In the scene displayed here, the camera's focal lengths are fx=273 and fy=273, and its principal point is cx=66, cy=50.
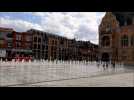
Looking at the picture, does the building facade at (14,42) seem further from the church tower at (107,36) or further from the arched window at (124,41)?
the arched window at (124,41)

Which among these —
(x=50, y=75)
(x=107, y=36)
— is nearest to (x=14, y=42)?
(x=107, y=36)

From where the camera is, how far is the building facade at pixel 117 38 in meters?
44.6

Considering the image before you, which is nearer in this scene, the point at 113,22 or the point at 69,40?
the point at 113,22

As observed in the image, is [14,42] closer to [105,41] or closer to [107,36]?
[105,41]

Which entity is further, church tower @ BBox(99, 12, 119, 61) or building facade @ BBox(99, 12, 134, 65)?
church tower @ BBox(99, 12, 119, 61)

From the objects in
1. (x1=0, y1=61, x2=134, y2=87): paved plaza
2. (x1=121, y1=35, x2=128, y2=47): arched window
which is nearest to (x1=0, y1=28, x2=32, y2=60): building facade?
(x1=121, y1=35, x2=128, y2=47): arched window

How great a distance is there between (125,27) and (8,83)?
113 ft

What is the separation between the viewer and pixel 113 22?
48250mm

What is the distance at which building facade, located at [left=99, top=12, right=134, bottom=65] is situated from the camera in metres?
44.6

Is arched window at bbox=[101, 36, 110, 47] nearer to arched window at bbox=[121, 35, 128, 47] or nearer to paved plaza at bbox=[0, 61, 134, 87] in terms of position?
arched window at bbox=[121, 35, 128, 47]

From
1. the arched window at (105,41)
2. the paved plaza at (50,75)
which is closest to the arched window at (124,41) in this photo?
the arched window at (105,41)

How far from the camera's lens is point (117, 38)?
47031 mm
